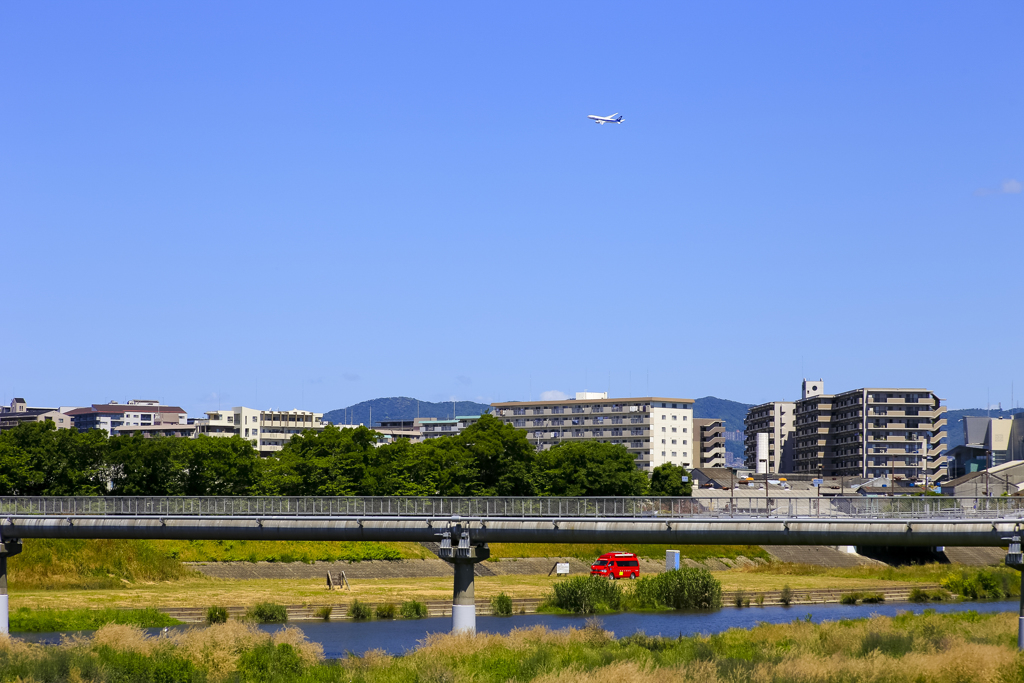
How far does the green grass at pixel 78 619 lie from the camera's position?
67.9 metres

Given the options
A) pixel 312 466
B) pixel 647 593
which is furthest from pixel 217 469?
pixel 647 593

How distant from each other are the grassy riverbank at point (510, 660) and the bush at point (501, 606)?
2252 centimetres

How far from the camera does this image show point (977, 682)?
44062 mm

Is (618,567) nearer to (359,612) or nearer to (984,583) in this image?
(984,583)

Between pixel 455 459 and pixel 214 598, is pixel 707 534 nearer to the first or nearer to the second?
Answer: pixel 214 598

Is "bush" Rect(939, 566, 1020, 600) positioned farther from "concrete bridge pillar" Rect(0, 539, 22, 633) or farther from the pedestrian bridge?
"concrete bridge pillar" Rect(0, 539, 22, 633)

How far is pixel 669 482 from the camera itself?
477ft

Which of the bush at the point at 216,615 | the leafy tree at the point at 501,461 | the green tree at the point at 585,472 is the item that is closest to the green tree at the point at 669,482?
the green tree at the point at 585,472

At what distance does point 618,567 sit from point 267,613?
3841 centimetres

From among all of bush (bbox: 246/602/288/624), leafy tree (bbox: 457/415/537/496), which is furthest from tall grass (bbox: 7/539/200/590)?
leafy tree (bbox: 457/415/537/496)

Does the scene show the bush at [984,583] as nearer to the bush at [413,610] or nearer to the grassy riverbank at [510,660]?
the grassy riverbank at [510,660]

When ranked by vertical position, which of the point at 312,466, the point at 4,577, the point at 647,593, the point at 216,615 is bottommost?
the point at 647,593

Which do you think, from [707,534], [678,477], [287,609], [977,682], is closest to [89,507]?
[287,609]

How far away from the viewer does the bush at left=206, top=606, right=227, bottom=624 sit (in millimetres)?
69875
